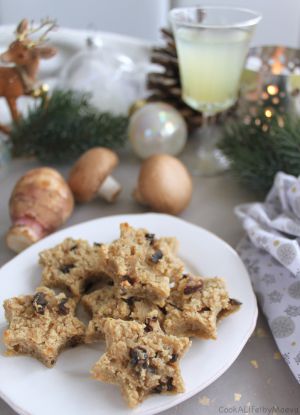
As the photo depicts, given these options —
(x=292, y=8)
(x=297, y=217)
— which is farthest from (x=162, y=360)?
(x=292, y=8)

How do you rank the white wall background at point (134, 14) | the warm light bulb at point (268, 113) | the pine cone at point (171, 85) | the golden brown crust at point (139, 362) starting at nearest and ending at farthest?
the golden brown crust at point (139, 362)
the warm light bulb at point (268, 113)
the pine cone at point (171, 85)
the white wall background at point (134, 14)

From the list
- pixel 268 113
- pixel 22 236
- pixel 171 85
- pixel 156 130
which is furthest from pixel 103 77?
pixel 22 236

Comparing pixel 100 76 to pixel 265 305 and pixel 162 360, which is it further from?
pixel 162 360

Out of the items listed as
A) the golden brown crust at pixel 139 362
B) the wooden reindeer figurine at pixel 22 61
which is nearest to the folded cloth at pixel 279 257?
the golden brown crust at pixel 139 362

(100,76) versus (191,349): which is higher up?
(100,76)

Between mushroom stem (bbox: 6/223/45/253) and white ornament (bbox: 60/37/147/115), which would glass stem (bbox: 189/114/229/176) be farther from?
mushroom stem (bbox: 6/223/45/253)

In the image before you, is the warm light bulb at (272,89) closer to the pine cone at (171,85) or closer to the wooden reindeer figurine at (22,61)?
the pine cone at (171,85)

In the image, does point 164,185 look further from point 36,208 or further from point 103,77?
point 103,77
